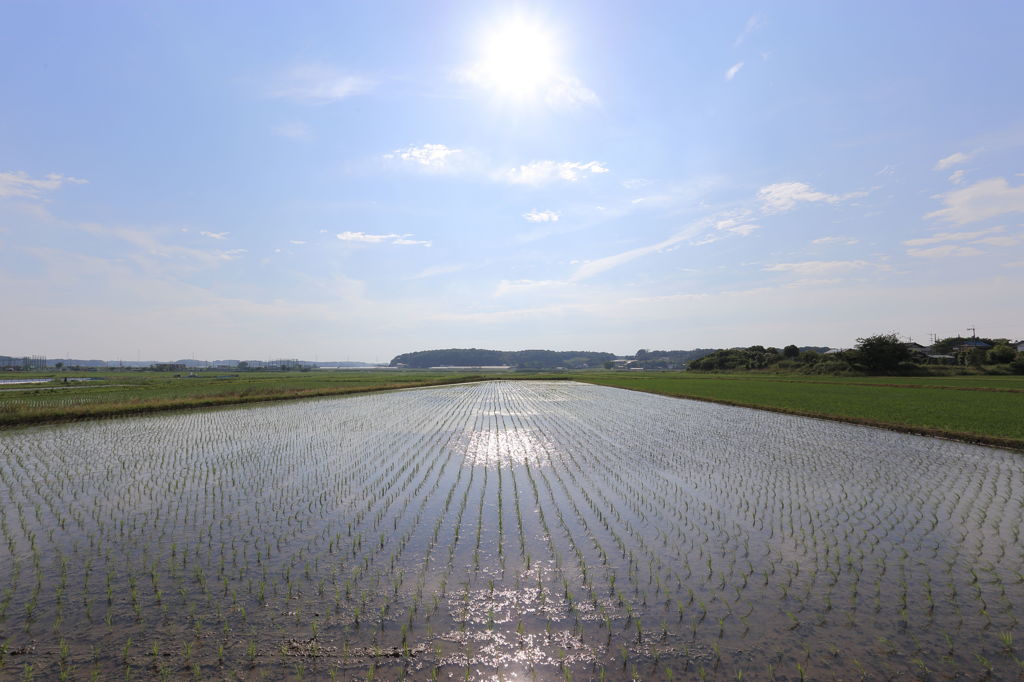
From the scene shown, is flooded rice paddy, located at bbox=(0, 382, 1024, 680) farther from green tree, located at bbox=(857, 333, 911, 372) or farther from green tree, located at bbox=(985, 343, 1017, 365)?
green tree, located at bbox=(985, 343, 1017, 365)

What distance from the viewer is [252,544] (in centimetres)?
601

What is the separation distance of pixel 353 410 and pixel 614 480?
1739cm

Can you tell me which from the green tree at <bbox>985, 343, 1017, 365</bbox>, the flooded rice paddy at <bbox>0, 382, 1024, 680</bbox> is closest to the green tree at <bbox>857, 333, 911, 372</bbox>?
the green tree at <bbox>985, 343, 1017, 365</bbox>

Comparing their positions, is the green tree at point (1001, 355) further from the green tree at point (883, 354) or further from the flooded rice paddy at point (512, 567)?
the flooded rice paddy at point (512, 567)

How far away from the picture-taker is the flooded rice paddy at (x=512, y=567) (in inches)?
145

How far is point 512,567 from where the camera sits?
211 inches

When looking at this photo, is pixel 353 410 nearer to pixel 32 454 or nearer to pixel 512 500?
pixel 32 454

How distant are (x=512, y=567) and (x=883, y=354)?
200ft

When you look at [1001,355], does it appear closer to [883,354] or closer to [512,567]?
[883,354]

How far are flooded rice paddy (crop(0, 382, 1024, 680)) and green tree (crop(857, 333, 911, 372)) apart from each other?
48028mm

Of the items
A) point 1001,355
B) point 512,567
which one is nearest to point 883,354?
point 1001,355

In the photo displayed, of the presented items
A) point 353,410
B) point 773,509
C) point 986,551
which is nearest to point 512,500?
point 773,509

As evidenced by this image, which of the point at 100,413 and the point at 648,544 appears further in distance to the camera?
the point at 100,413

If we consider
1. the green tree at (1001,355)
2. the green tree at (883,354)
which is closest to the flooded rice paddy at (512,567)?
the green tree at (883,354)
